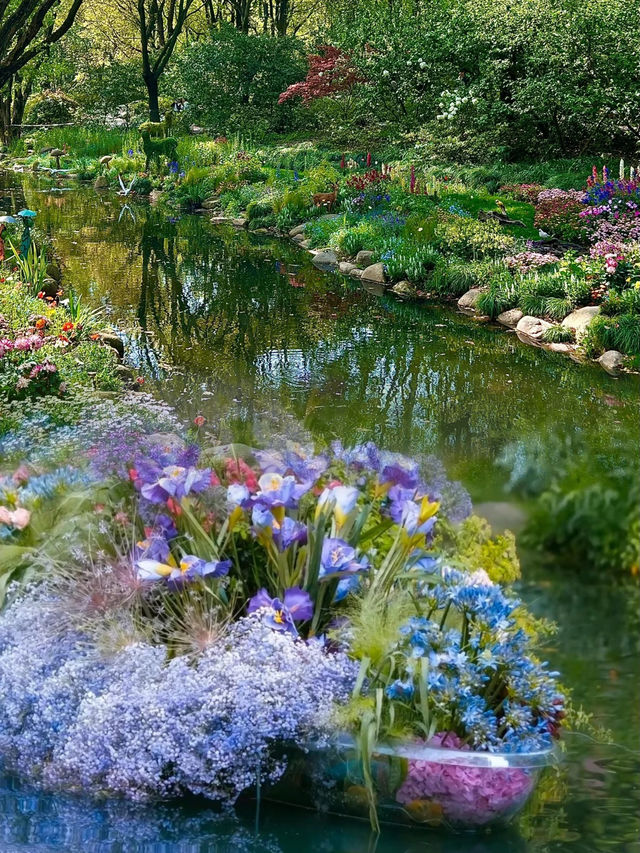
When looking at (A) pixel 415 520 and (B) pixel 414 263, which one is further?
(B) pixel 414 263

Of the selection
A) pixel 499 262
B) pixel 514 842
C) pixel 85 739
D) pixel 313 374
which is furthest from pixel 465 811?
pixel 499 262

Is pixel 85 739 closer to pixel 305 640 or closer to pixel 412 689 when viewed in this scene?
pixel 305 640

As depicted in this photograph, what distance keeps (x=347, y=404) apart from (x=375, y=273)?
5.07 metres

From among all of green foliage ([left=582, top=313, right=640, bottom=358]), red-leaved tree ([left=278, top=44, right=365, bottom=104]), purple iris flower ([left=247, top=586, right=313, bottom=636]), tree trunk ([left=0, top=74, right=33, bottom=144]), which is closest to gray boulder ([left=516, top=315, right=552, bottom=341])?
green foliage ([left=582, top=313, right=640, bottom=358])

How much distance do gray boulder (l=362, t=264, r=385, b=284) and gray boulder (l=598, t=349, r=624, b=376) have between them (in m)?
3.81

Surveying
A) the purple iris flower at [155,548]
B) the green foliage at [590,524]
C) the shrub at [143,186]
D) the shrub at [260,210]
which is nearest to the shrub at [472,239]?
the shrub at [260,210]

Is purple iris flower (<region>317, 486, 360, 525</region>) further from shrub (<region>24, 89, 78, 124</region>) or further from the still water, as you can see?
shrub (<region>24, 89, 78, 124</region>)

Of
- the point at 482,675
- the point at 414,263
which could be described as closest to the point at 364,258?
the point at 414,263

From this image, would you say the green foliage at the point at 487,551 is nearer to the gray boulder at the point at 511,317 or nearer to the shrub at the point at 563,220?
the gray boulder at the point at 511,317

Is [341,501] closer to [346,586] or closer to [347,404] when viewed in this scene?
[346,586]

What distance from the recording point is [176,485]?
2080mm

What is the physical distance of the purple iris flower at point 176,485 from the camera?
207 cm

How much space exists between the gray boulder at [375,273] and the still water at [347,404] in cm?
32

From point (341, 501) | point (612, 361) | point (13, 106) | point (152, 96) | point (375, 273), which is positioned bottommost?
point (612, 361)
